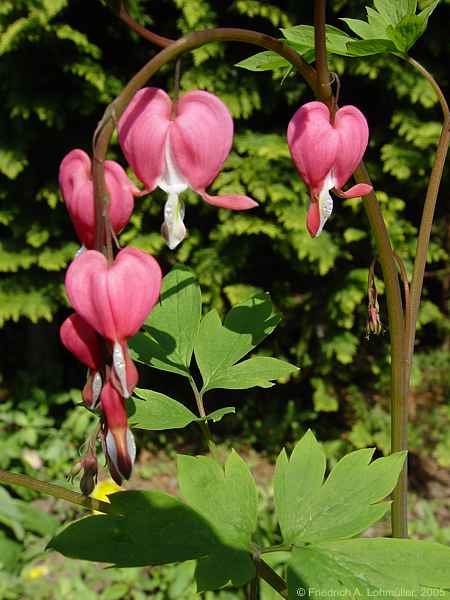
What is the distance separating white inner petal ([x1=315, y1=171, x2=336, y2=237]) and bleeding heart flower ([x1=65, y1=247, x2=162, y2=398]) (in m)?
0.27

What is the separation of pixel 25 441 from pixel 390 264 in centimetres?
252

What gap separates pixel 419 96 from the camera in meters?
2.69

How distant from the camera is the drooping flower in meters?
0.73

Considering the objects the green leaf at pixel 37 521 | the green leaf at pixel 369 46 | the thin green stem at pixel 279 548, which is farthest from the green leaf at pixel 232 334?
the green leaf at pixel 37 521

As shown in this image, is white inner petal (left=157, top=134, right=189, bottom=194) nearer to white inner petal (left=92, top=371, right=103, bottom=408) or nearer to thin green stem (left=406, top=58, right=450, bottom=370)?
white inner petal (left=92, top=371, right=103, bottom=408)

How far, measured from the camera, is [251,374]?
3.22 ft

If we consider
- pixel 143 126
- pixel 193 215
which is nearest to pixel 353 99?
pixel 193 215

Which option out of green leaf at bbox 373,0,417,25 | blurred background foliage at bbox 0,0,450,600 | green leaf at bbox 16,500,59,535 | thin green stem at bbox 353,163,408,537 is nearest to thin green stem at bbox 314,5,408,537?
thin green stem at bbox 353,163,408,537

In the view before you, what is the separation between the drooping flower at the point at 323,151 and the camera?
2.41 feet

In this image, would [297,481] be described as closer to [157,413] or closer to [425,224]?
[157,413]

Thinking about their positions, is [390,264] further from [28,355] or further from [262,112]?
[28,355]

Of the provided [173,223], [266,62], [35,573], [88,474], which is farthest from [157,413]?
[35,573]

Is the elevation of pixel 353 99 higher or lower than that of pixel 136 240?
higher

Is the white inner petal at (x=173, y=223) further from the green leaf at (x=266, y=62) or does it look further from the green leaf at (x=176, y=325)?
the green leaf at (x=176, y=325)
